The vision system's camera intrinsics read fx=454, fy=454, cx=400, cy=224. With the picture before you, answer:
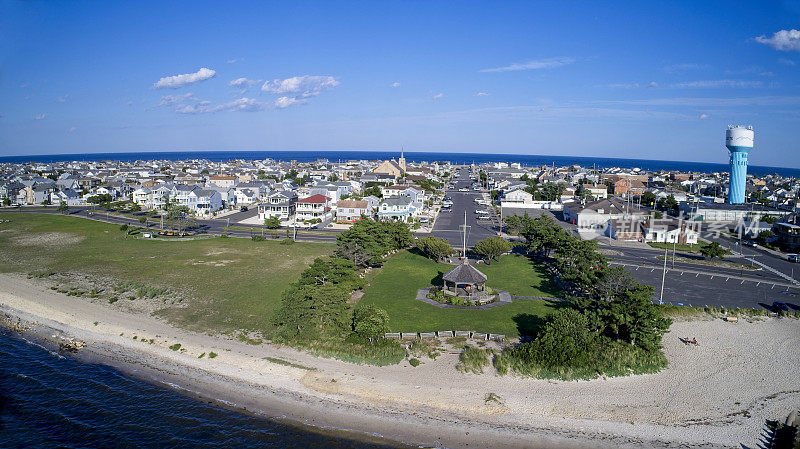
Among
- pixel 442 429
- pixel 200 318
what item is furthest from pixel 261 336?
pixel 442 429

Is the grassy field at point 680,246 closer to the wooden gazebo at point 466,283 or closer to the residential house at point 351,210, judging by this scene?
the wooden gazebo at point 466,283

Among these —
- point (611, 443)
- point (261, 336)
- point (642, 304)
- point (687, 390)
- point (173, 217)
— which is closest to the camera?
point (611, 443)

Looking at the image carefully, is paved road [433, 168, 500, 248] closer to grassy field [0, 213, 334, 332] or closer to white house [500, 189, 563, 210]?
white house [500, 189, 563, 210]

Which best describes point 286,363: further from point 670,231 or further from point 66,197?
point 66,197

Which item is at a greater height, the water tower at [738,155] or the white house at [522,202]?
the water tower at [738,155]

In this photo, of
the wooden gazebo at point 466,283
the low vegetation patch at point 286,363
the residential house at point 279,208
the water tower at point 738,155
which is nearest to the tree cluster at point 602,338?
the wooden gazebo at point 466,283

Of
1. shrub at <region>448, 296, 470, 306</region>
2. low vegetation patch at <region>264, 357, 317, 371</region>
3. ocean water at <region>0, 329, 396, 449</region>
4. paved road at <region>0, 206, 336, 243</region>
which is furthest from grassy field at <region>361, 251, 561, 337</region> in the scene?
paved road at <region>0, 206, 336, 243</region>

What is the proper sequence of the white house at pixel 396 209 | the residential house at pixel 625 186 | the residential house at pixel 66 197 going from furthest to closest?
1. the residential house at pixel 625 186
2. the residential house at pixel 66 197
3. the white house at pixel 396 209

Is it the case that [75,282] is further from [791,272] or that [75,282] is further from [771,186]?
[771,186]
